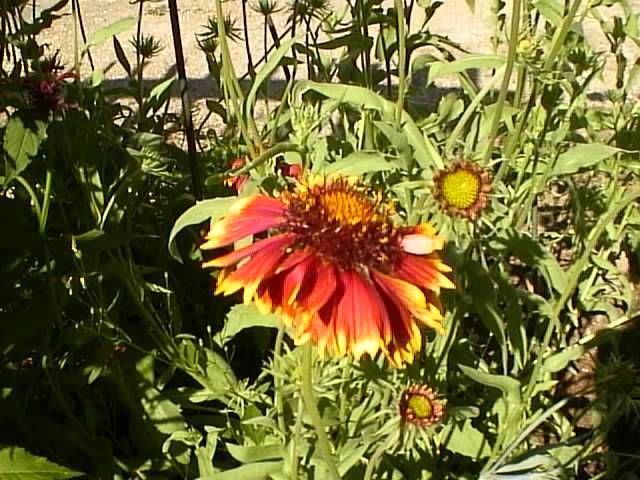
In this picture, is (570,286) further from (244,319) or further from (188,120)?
(188,120)

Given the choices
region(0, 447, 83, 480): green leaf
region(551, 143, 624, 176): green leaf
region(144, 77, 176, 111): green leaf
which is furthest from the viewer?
region(144, 77, 176, 111): green leaf

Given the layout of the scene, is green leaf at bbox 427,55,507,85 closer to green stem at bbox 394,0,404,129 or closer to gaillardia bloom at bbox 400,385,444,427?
green stem at bbox 394,0,404,129

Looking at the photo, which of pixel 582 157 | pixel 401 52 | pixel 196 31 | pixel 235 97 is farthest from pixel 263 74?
pixel 196 31

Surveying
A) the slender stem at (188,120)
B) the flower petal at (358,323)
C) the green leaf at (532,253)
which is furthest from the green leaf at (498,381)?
the slender stem at (188,120)

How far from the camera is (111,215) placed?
1.20 meters

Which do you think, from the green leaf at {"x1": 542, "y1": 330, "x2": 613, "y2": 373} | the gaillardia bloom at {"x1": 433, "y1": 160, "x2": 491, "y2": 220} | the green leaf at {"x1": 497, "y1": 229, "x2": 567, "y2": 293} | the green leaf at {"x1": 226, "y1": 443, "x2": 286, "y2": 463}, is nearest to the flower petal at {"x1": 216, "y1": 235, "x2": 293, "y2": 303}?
the gaillardia bloom at {"x1": 433, "y1": 160, "x2": 491, "y2": 220}

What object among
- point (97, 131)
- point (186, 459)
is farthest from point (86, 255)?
point (186, 459)

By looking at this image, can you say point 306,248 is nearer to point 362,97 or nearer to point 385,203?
point 385,203

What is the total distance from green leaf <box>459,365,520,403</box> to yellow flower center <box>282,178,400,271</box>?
0.27 meters

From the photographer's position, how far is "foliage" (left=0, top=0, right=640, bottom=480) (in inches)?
42.3

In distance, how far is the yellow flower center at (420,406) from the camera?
3.00ft

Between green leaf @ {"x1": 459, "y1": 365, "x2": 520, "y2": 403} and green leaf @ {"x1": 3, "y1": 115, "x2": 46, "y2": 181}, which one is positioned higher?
green leaf @ {"x1": 3, "y1": 115, "x2": 46, "y2": 181}

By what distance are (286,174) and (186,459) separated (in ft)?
1.16

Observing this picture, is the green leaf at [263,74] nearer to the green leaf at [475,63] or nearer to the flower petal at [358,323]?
the green leaf at [475,63]
